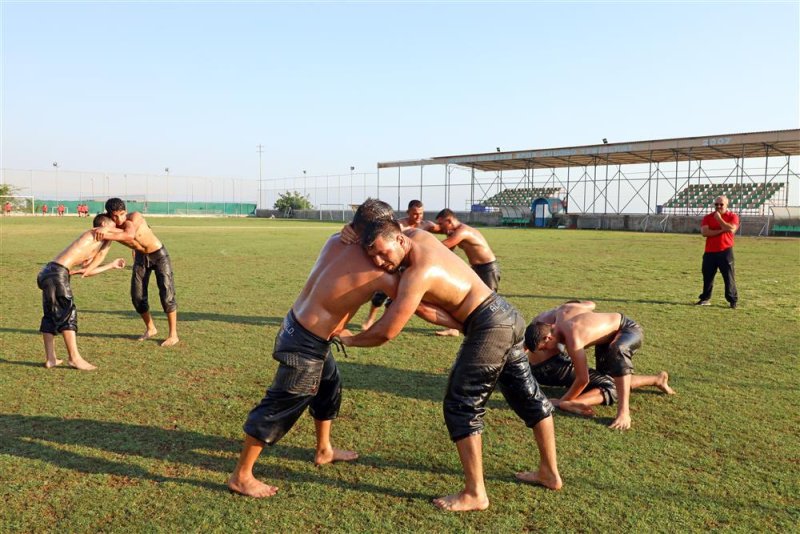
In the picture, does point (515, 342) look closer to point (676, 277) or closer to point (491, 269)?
point (491, 269)

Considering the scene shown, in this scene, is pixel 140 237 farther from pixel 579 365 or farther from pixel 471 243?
pixel 579 365

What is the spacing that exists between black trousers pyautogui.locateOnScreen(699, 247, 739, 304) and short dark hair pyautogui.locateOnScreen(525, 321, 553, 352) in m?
6.95

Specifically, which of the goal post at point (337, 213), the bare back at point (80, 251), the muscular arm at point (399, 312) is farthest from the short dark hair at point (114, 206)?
the goal post at point (337, 213)

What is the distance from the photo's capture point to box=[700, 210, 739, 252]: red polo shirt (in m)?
10.5

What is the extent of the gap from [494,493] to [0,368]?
5.47 metres

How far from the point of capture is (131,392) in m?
5.52

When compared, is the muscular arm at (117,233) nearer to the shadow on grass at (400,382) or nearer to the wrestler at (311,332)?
the shadow on grass at (400,382)

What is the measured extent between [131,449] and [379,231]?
2622 millimetres

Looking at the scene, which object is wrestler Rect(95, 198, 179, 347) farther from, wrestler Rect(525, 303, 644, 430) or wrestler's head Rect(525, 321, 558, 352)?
wrestler Rect(525, 303, 644, 430)

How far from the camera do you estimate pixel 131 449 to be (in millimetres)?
4277

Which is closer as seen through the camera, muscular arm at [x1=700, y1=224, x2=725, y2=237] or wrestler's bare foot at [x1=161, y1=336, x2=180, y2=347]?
wrestler's bare foot at [x1=161, y1=336, x2=180, y2=347]

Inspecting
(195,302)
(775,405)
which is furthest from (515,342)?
(195,302)

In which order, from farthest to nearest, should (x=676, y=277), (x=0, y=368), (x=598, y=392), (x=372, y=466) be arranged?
(x=676, y=277) → (x=0, y=368) → (x=598, y=392) → (x=372, y=466)

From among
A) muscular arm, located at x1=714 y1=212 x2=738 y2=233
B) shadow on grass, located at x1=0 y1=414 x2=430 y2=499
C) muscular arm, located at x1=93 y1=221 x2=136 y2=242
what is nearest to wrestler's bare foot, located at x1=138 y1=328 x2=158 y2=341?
muscular arm, located at x1=93 y1=221 x2=136 y2=242
